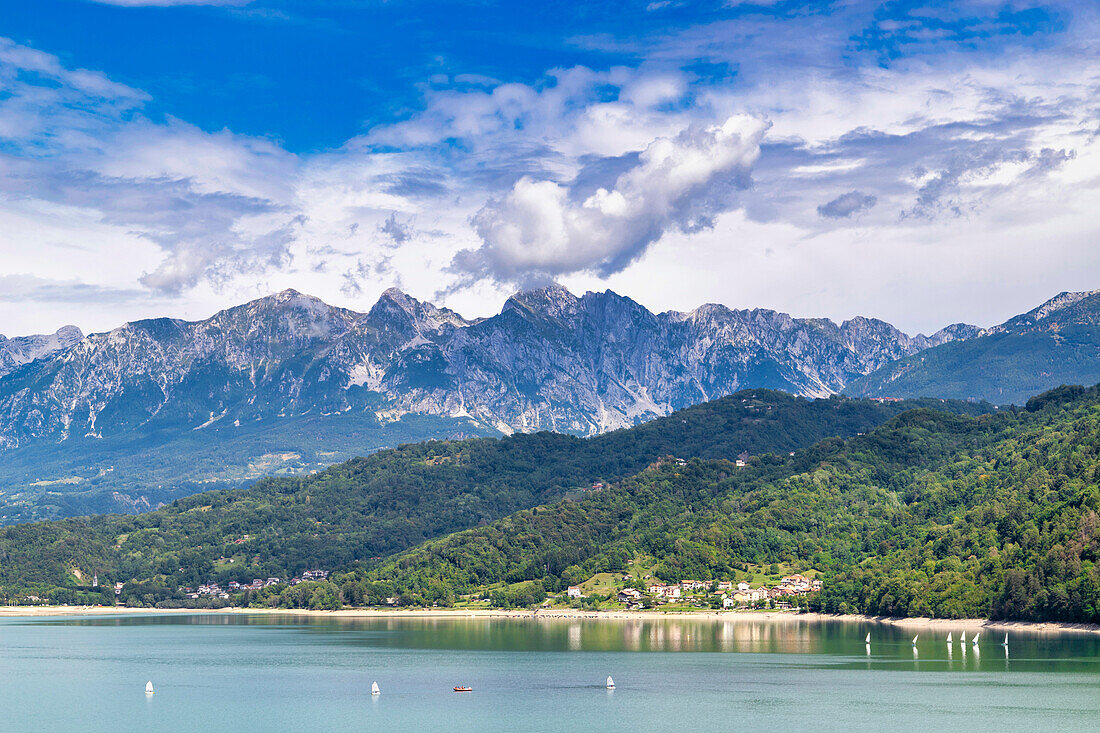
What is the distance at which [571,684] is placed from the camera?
114938mm

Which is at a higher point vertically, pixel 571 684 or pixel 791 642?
pixel 791 642

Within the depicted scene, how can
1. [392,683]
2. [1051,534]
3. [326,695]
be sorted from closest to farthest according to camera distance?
[326,695] → [392,683] → [1051,534]

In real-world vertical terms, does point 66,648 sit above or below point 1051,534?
below

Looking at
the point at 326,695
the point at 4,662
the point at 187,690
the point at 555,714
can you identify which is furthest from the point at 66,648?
the point at 555,714

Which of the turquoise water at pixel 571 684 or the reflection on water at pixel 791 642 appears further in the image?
the reflection on water at pixel 791 642

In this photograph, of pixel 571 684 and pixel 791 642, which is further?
pixel 791 642

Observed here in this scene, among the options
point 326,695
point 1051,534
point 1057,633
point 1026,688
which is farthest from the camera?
point 1051,534

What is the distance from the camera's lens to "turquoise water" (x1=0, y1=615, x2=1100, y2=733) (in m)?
92.9

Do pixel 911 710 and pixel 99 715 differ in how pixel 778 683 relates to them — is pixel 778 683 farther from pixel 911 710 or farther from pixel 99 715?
pixel 99 715

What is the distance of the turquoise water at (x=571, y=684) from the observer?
305ft

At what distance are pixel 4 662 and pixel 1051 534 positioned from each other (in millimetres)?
135133

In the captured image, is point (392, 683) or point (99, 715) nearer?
point (99, 715)

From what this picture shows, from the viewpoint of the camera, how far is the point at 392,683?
119 m

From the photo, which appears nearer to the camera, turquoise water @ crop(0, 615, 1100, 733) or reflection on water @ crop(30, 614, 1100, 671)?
turquoise water @ crop(0, 615, 1100, 733)
